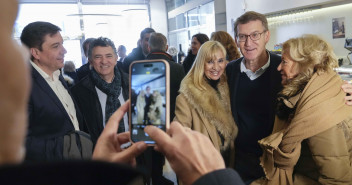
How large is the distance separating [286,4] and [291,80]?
154 inches

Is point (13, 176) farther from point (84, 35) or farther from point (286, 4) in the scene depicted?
point (84, 35)

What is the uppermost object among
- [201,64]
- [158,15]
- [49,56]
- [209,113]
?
[158,15]

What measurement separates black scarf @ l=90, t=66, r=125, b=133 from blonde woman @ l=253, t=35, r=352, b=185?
47.0 inches

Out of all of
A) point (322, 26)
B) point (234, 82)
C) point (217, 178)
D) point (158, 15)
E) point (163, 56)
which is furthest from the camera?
point (158, 15)

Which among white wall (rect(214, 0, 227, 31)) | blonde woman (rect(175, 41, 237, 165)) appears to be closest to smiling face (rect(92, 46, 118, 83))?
blonde woman (rect(175, 41, 237, 165))

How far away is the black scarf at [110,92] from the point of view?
87.8 inches

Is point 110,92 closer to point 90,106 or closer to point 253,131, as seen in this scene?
point 90,106

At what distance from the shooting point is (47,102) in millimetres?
1667

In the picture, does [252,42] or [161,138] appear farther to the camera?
[252,42]

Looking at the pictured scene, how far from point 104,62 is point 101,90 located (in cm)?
26

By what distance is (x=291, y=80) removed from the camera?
5.93ft

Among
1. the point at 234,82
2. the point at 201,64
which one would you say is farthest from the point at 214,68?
the point at 234,82

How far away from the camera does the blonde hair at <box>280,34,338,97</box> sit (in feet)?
5.36

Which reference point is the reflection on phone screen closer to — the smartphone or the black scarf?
the smartphone
